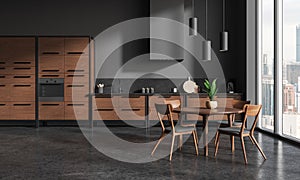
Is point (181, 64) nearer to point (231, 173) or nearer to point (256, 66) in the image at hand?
point (256, 66)

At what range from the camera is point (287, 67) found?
6.81 meters

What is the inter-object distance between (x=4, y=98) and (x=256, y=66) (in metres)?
6.13

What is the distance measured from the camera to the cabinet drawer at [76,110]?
8680mm

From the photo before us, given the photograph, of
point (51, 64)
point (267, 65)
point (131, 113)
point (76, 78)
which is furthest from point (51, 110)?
point (267, 65)

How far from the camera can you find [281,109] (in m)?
7.14

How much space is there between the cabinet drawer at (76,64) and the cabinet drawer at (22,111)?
1248 millimetres

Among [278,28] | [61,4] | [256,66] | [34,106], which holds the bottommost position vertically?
[34,106]

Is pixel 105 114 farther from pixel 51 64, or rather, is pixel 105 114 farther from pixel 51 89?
pixel 51 64

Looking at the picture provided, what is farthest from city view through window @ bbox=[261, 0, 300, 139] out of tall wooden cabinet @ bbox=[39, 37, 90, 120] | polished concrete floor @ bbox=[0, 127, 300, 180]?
tall wooden cabinet @ bbox=[39, 37, 90, 120]

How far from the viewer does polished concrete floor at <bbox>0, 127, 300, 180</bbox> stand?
14.3ft

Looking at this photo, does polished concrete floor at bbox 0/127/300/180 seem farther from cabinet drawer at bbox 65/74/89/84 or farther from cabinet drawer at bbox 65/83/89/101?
cabinet drawer at bbox 65/74/89/84

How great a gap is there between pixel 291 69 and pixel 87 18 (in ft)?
17.1

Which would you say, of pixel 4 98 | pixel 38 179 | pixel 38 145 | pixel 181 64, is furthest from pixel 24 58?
pixel 38 179

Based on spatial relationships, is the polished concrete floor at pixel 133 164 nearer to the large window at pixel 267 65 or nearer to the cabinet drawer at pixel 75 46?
the large window at pixel 267 65
